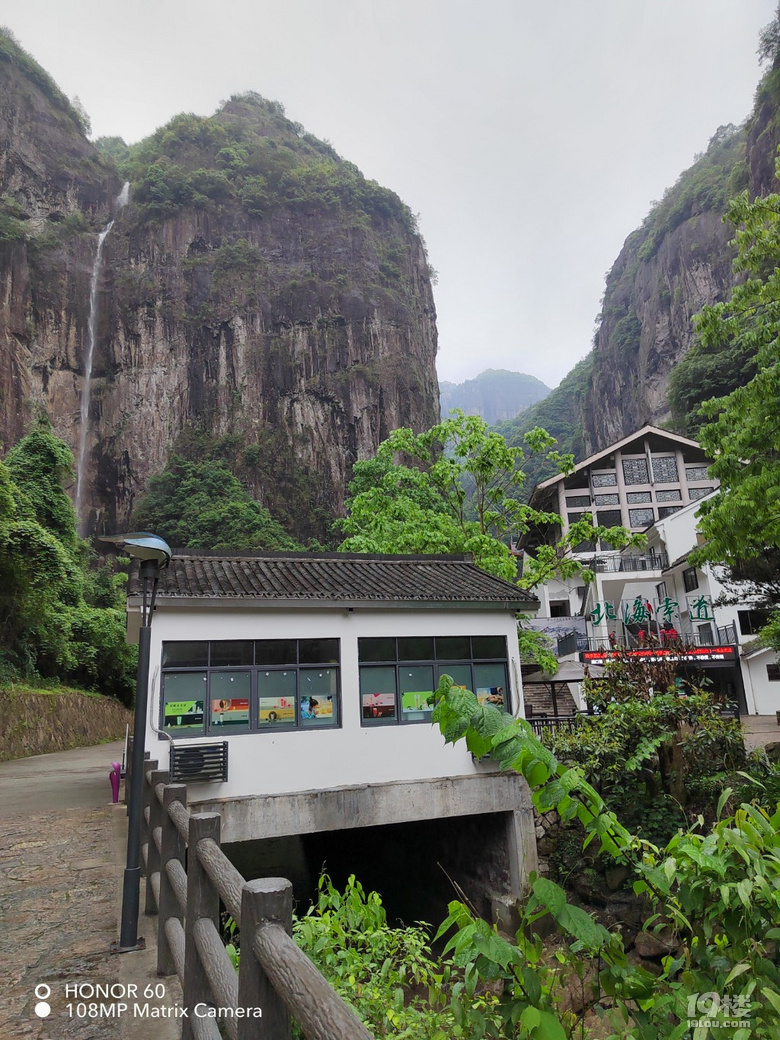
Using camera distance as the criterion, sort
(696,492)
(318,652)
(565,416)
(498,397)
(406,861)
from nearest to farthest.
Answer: (318,652), (406,861), (696,492), (565,416), (498,397)

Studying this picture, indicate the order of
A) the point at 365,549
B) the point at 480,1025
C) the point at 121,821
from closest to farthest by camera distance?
the point at 480,1025, the point at 121,821, the point at 365,549

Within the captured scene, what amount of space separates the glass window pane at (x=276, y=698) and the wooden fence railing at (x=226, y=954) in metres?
6.83

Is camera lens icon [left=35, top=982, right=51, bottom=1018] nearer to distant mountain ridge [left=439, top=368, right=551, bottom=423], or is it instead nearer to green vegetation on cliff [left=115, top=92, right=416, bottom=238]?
green vegetation on cliff [left=115, top=92, right=416, bottom=238]

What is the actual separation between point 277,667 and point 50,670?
17968 mm

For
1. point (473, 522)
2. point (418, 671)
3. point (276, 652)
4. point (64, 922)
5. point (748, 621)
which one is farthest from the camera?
point (748, 621)

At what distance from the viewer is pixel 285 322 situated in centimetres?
5259

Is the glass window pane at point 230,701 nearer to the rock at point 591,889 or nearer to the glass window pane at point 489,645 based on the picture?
the glass window pane at point 489,645

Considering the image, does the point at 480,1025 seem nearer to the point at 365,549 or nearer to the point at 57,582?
the point at 365,549

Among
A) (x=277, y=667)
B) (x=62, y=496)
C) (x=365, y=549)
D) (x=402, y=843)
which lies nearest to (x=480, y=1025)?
(x=277, y=667)

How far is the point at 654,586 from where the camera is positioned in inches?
1141

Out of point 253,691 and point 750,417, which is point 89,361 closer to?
point 253,691

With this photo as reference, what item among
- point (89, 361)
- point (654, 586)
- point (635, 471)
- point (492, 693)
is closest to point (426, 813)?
point (492, 693)

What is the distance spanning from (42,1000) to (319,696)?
7495mm

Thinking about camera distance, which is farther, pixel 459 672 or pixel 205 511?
pixel 205 511
